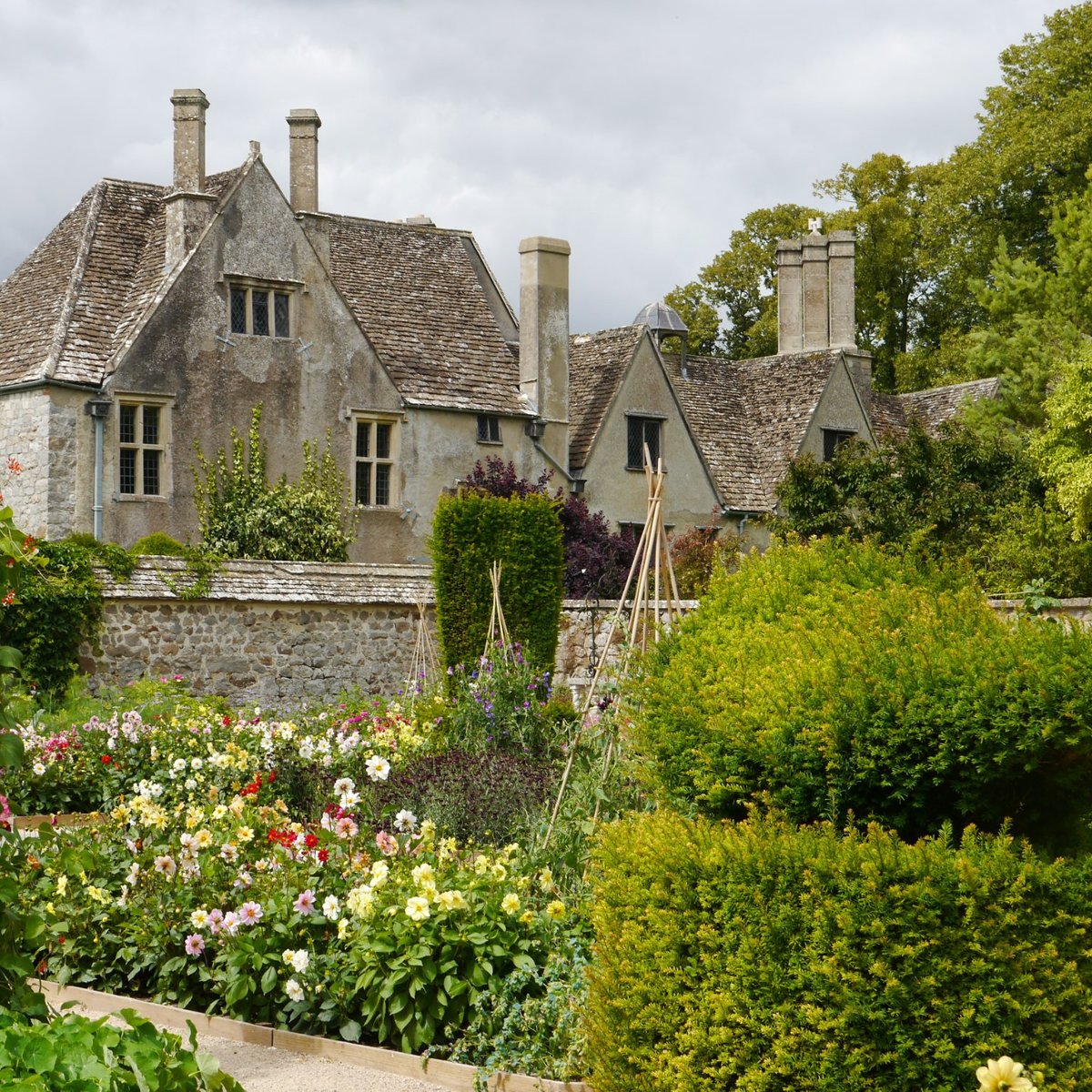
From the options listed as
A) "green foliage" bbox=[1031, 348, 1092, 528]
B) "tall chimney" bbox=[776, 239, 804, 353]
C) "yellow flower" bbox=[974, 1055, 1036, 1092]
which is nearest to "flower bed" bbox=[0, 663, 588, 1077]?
"yellow flower" bbox=[974, 1055, 1036, 1092]

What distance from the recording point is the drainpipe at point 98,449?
A: 24219 mm

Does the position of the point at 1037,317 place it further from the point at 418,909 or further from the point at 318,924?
the point at 418,909

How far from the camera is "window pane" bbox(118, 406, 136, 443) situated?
24891 mm

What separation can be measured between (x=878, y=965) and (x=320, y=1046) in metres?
3.10

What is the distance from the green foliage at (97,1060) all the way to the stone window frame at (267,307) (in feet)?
73.5

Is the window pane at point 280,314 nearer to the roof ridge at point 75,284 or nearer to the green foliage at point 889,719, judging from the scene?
the roof ridge at point 75,284

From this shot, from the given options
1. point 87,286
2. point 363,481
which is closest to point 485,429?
point 363,481

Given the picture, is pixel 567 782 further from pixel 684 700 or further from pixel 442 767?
pixel 684 700

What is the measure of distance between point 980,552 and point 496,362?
11.0 metres

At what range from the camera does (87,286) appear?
25.7 metres

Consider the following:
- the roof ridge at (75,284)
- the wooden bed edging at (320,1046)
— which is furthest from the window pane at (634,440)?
the wooden bed edging at (320,1046)

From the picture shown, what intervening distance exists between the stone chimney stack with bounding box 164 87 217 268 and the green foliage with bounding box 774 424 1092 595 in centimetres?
1094

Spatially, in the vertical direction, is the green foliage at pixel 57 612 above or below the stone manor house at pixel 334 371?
below

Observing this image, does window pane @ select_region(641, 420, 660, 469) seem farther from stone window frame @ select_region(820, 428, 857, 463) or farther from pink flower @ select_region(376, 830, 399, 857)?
pink flower @ select_region(376, 830, 399, 857)
